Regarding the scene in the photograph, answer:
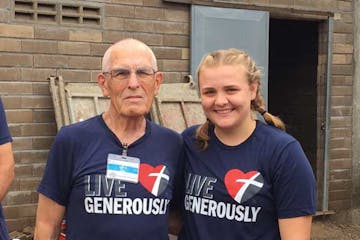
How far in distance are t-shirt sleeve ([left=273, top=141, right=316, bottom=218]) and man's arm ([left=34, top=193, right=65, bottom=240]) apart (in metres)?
0.78

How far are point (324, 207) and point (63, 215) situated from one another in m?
4.52

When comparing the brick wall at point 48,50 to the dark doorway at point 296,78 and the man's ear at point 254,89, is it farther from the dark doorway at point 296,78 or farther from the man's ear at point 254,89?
the man's ear at point 254,89

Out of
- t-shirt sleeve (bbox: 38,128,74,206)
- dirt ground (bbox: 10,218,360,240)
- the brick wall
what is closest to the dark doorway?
dirt ground (bbox: 10,218,360,240)

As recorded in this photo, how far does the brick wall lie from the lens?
14.3 feet

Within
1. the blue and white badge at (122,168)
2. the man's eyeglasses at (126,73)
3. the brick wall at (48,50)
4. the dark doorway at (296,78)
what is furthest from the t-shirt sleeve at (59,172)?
the dark doorway at (296,78)

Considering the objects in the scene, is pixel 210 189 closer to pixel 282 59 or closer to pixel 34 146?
pixel 34 146

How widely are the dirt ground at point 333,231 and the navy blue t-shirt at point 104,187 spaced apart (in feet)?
13.4

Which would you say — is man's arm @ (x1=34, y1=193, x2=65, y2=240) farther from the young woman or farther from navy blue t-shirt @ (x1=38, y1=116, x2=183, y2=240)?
the young woman

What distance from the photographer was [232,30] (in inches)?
203

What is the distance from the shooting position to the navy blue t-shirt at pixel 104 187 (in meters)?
1.90

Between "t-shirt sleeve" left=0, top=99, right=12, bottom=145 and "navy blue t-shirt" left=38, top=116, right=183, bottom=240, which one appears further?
"t-shirt sleeve" left=0, top=99, right=12, bottom=145

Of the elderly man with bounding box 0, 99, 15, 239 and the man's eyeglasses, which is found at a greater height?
the man's eyeglasses

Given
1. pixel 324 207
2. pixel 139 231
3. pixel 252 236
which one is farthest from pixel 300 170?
pixel 324 207

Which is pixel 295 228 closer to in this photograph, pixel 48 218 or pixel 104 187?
pixel 104 187
